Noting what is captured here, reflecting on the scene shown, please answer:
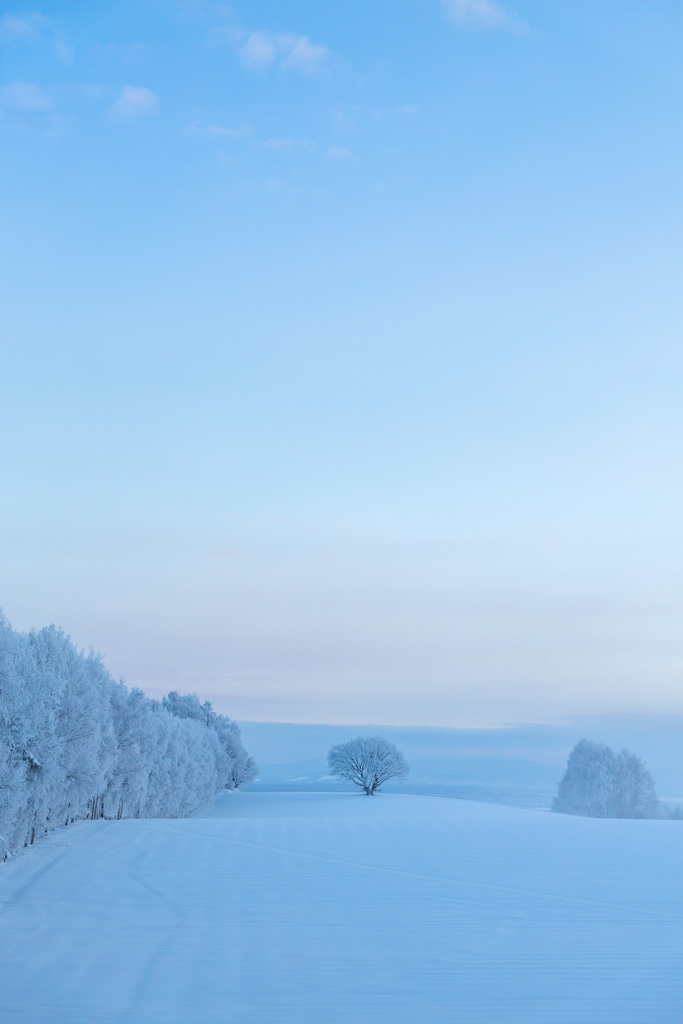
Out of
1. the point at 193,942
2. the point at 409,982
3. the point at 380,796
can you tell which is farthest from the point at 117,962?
the point at 380,796

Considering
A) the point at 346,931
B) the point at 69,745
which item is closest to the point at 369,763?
the point at 69,745

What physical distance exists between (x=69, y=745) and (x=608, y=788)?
40.1 metres

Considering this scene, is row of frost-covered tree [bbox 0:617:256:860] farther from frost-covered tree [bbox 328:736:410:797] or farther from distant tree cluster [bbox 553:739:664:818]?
distant tree cluster [bbox 553:739:664:818]

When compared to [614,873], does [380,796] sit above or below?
below

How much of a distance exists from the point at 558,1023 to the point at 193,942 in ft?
14.2

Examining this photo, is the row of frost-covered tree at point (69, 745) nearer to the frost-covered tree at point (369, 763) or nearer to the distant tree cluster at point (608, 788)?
the frost-covered tree at point (369, 763)

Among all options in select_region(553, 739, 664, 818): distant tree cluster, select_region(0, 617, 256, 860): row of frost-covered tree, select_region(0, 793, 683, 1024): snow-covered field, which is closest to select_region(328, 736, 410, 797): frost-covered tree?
select_region(553, 739, 664, 818): distant tree cluster

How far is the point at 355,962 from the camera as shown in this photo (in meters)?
8.12

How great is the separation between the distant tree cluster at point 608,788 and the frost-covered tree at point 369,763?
10901mm

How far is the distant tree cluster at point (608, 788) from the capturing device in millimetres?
49062

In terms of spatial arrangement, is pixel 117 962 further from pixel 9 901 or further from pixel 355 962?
pixel 9 901

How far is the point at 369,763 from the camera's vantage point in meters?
52.6

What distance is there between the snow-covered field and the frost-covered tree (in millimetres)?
36216

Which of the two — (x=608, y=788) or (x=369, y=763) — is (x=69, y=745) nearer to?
(x=369, y=763)
